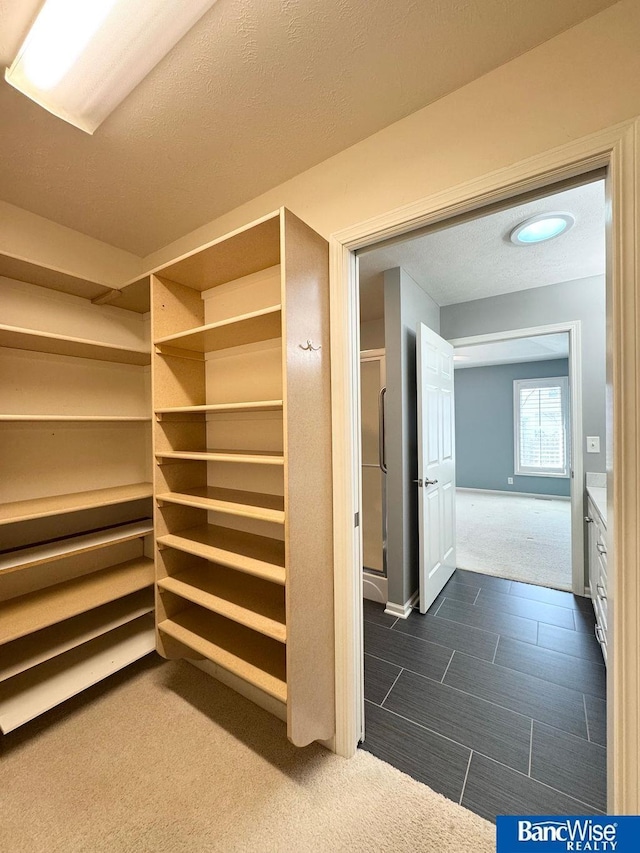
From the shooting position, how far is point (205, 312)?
1.94 m

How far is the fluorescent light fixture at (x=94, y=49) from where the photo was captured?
88 centimetres

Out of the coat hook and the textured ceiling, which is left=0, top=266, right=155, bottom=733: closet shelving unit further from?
Result: the coat hook

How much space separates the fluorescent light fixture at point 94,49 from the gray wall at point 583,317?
3001mm

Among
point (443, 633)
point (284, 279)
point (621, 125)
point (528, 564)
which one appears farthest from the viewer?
point (528, 564)

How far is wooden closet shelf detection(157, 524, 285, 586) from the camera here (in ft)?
4.30

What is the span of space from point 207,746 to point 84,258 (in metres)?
2.69

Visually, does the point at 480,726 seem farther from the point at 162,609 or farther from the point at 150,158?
the point at 150,158

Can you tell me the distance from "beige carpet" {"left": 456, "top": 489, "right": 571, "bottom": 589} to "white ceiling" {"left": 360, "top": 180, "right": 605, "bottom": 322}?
2.69 m

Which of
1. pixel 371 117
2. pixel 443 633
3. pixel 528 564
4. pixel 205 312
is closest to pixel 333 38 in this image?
pixel 371 117

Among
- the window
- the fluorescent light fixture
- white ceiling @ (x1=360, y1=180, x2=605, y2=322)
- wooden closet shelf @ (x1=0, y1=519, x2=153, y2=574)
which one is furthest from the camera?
the window

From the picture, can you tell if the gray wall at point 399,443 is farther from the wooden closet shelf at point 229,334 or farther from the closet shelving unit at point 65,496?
the closet shelving unit at point 65,496

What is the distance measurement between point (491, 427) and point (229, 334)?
6.59 metres

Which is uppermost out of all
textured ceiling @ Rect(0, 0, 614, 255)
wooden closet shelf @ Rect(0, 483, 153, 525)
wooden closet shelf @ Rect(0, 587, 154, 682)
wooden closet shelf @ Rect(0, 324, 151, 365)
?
textured ceiling @ Rect(0, 0, 614, 255)

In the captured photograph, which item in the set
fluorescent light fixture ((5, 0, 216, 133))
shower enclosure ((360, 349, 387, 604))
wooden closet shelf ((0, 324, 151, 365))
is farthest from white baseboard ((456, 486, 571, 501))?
fluorescent light fixture ((5, 0, 216, 133))
